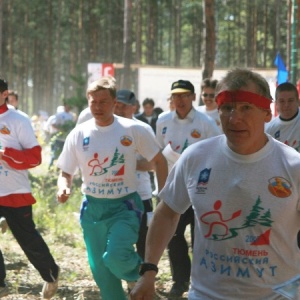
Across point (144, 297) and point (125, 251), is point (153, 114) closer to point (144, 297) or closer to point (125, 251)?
point (125, 251)

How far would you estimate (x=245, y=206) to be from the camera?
4.22 metres

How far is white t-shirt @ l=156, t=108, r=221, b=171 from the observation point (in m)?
9.38

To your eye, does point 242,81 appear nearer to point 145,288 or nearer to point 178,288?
point 145,288

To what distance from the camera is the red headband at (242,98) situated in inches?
167

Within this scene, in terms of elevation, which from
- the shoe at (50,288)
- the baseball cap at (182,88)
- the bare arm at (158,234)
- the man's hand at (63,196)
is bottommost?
the shoe at (50,288)

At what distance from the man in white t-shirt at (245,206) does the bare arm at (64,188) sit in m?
2.87

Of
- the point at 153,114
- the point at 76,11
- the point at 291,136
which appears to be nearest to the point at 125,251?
the point at 291,136

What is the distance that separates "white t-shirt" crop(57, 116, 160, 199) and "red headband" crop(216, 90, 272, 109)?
3.25 meters

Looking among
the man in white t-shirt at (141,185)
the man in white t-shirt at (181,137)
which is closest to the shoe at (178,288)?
the man in white t-shirt at (181,137)

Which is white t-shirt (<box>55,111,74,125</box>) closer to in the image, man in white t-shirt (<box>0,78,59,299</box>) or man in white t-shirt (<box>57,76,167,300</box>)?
man in white t-shirt (<box>0,78,59,299</box>)

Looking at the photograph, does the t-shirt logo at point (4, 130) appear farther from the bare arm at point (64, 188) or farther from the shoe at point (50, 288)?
the shoe at point (50, 288)

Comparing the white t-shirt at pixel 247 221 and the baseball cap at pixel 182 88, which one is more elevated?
the baseball cap at pixel 182 88

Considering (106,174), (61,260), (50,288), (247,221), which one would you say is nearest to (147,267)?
(247,221)

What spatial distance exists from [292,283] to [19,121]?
435 centimetres
